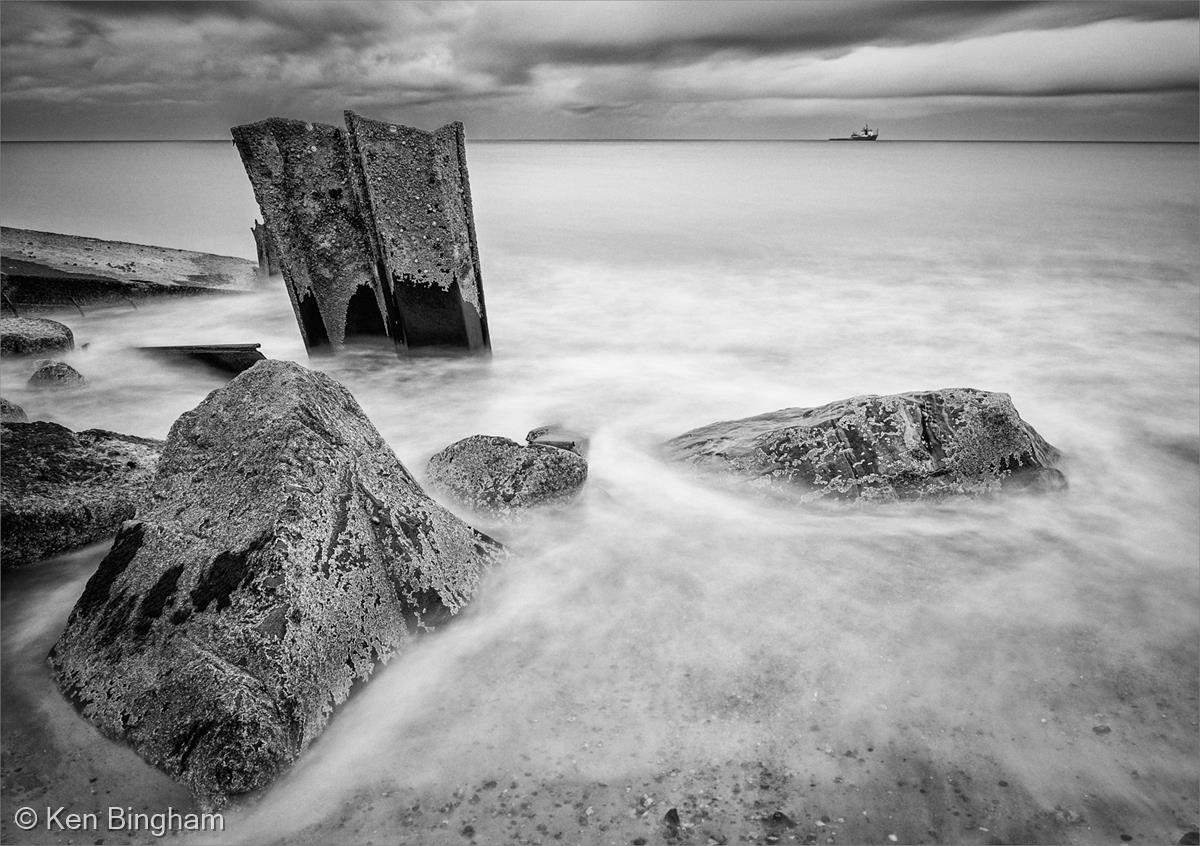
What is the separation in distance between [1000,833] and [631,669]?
1.21 m

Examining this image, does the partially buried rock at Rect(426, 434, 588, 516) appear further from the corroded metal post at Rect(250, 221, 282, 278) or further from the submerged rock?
the corroded metal post at Rect(250, 221, 282, 278)

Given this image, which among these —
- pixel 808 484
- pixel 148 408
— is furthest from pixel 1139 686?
pixel 148 408

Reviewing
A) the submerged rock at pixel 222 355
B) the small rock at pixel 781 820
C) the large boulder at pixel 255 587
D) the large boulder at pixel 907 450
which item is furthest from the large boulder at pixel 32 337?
the small rock at pixel 781 820

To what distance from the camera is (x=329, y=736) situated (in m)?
2.29

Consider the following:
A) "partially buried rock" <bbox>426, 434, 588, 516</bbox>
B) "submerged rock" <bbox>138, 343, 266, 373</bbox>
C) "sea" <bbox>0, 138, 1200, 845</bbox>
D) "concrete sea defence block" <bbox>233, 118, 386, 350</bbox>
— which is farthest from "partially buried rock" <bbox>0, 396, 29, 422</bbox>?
"partially buried rock" <bbox>426, 434, 588, 516</bbox>

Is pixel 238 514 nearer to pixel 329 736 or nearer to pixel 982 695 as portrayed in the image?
pixel 329 736

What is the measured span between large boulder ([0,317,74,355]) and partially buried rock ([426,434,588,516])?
5173 mm

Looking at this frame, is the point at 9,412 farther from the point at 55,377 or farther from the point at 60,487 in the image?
the point at 60,487

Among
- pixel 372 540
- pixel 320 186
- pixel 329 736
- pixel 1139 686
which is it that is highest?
pixel 320 186

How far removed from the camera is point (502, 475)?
12.4 feet

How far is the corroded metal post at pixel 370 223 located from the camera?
541 cm

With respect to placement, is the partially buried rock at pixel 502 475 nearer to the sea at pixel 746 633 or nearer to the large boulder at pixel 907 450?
the sea at pixel 746 633

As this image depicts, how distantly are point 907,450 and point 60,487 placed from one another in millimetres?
4095

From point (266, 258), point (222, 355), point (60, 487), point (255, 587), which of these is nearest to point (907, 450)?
point (255, 587)
